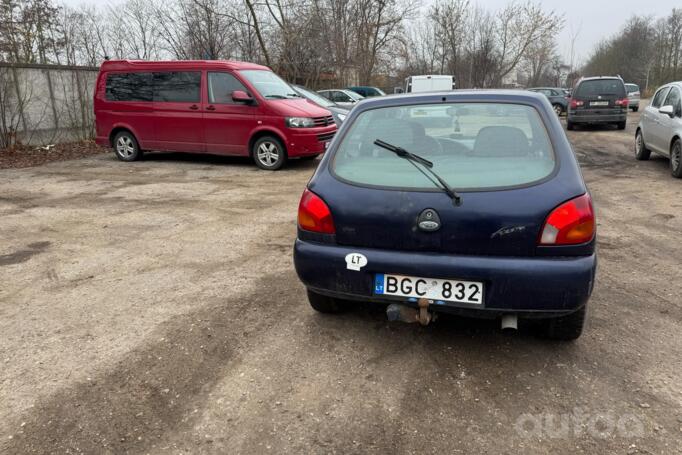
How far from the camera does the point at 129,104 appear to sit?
10.8 m

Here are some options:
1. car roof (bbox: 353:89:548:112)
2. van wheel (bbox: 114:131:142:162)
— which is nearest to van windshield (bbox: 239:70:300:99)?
van wheel (bbox: 114:131:142:162)

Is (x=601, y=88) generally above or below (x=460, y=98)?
above

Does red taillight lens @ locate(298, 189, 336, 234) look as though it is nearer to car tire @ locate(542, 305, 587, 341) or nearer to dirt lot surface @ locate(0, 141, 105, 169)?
car tire @ locate(542, 305, 587, 341)

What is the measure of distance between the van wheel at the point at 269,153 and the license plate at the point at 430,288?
285 inches

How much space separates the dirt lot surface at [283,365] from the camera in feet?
7.76

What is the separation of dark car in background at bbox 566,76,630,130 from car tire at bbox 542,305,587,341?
1550 centimetres

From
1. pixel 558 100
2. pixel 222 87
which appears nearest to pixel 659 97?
pixel 222 87

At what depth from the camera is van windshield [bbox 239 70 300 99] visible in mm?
9875

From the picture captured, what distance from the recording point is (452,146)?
9.95ft

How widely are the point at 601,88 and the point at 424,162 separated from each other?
16.3 m

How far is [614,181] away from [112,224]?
7.67m

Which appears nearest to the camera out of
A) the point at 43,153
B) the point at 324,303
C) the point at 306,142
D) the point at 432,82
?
the point at 324,303

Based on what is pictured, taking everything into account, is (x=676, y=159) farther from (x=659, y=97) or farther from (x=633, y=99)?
(x=633, y=99)

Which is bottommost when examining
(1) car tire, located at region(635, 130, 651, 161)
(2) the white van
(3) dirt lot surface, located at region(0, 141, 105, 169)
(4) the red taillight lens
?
(3) dirt lot surface, located at region(0, 141, 105, 169)
